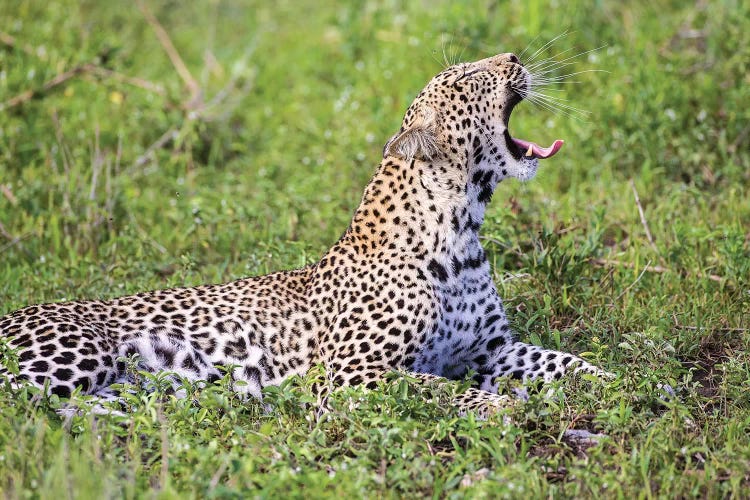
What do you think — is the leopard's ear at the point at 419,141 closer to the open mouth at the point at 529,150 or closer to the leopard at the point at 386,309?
the leopard at the point at 386,309

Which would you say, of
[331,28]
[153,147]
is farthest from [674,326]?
[331,28]

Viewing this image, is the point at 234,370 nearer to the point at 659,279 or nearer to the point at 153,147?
the point at 659,279

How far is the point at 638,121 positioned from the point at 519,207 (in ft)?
5.84

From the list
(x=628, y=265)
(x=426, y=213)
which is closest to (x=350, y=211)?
(x=628, y=265)

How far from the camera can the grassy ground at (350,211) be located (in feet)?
17.3

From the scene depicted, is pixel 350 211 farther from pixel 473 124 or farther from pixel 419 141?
pixel 419 141

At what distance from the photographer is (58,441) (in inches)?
205

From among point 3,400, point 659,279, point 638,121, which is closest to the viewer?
point 3,400

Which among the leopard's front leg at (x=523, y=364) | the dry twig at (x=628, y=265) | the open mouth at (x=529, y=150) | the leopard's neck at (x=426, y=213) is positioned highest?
the open mouth at (x=529, y=150)

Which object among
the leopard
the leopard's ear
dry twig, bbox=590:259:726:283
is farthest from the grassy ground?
the leopard's ear

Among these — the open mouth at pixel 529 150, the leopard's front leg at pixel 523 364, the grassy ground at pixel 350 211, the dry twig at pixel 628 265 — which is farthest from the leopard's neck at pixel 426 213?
the dry twig at pixel 628 265

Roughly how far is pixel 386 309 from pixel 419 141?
0.95m

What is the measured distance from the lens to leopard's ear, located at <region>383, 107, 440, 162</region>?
255 inches

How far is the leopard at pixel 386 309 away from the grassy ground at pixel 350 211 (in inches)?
15.1
